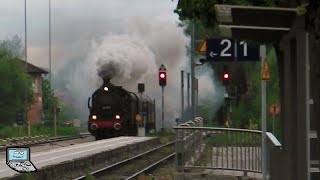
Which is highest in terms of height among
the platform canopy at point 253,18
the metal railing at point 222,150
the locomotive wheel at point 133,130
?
the platform canopy at point 253,18

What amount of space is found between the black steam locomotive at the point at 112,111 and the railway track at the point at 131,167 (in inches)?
375

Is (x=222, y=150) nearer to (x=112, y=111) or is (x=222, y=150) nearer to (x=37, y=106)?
(x=112, y=111)

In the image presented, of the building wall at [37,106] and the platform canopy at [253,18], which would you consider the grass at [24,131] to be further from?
the platform canopy at [253,18]

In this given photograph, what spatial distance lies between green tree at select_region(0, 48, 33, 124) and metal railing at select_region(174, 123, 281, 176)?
53092mm

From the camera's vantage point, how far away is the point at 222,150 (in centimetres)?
1557

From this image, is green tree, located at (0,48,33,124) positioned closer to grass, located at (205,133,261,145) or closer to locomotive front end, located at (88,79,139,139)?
locomotive front end, located at (88,79,139,139)

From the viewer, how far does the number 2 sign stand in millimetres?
13164

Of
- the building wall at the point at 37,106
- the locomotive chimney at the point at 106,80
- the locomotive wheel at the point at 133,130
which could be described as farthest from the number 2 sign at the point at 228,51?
the building wall at the point at 37,106

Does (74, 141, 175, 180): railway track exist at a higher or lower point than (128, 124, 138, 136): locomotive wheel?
lower

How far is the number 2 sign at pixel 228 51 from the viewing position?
43.2 feet

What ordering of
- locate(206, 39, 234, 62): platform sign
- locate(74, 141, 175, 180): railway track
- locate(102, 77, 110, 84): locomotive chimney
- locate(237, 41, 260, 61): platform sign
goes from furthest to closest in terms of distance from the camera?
locate(102, 77, 110, 84): locomotive chimney
locate(74, 141, 175, 180): railway track
locate(206, 39, 234, 62): platform sign
locate(237, 41, 260, 61): platform sign

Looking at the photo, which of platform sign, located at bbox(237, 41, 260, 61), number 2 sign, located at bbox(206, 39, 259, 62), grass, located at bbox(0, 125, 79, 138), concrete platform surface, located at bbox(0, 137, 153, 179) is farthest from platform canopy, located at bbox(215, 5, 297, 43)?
grass, located at bbox(0, 125, 79, 138)

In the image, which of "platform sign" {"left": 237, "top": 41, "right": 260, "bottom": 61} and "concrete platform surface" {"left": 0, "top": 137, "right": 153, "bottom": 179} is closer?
"platform sign" {"left": 237, "top": 41, "right": 260, "bottom": 61}

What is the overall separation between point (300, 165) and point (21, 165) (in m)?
2.76
